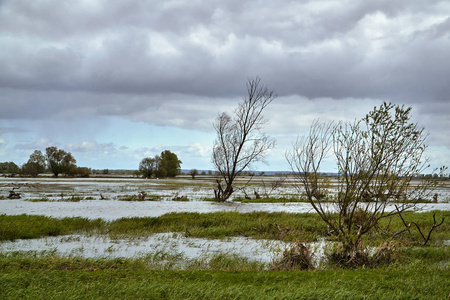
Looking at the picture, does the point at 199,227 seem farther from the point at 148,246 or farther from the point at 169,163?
the point at 169,163

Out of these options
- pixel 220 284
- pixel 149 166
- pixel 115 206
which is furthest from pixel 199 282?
pixel 149 166

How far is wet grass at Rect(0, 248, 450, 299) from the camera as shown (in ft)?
23.6

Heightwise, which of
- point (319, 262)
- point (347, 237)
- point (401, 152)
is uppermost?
point (401, 152)

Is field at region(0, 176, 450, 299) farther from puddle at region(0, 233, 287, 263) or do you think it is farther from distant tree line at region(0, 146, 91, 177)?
distant tree line at region(0, 146, 91, 177)

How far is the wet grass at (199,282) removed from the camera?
7.21m

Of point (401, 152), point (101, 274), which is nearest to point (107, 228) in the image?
point (101, 274)

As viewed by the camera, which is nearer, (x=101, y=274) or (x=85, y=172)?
(x=101, y=274)

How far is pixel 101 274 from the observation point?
8672 millimetres

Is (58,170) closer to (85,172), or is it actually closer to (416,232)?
(85,172)

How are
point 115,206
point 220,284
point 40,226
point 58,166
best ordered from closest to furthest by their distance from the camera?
point 220,284 < point 40,226 < point 115,206 < point 58,166

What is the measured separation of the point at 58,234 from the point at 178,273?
973 centimetres

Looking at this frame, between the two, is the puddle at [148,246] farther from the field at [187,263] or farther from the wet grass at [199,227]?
the wet grass at [199,227]

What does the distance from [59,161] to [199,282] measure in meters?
113

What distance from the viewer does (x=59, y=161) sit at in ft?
357
